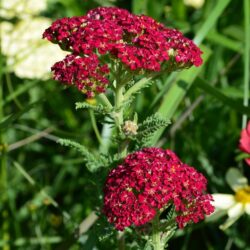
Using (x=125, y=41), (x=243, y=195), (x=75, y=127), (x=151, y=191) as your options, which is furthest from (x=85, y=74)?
(x=75, y=127)

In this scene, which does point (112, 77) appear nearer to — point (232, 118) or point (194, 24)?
point (232, 118)

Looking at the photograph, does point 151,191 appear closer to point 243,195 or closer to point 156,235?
point 156,235

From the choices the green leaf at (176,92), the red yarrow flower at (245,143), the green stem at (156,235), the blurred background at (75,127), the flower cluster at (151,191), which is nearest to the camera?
the flower cluster at (151,191)

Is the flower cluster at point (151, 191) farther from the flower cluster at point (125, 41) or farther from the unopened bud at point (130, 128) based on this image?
the flower cluster at point (125, 41)

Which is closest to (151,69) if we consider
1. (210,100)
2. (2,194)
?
(2,194)

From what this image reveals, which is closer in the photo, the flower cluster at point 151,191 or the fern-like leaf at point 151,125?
the flower cluster at point 151,191

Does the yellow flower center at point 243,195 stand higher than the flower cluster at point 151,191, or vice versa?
the flower cluster at point 151,191

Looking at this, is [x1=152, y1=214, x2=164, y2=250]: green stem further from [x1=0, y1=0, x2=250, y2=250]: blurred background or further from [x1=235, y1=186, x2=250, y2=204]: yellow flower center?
[x1=235, y1=186, x2=250, y2=204]: yellow flower center

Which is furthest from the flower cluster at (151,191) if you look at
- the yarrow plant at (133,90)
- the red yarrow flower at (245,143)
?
the red yarrow flower at (245,143)
